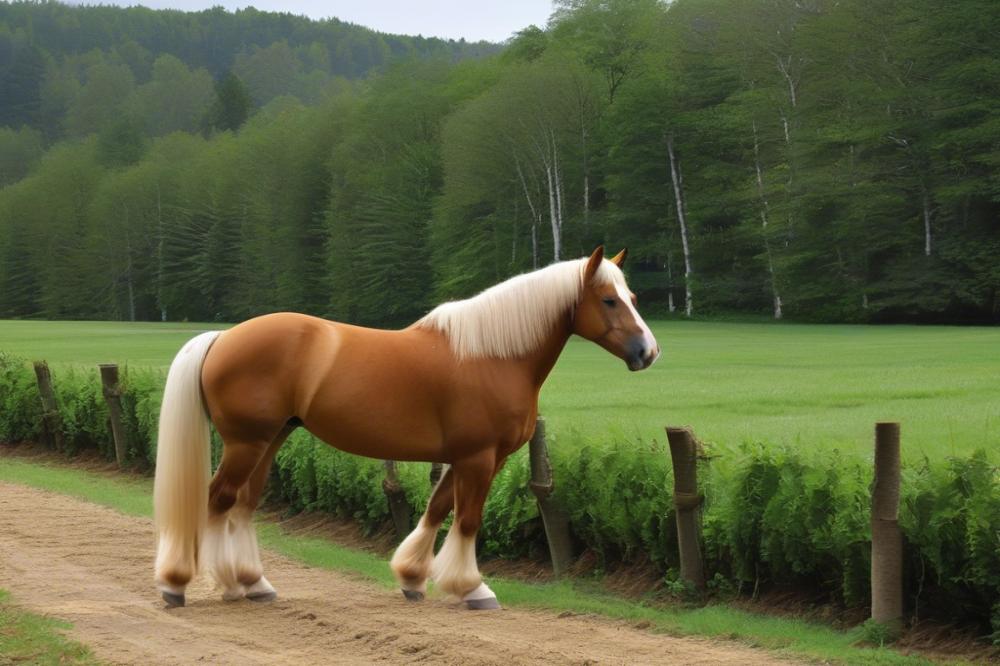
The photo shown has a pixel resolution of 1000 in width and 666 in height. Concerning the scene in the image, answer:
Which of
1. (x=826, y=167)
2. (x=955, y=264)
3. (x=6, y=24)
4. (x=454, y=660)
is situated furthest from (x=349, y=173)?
(x=6, y=24)

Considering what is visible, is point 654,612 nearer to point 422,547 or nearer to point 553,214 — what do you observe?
point 422,547

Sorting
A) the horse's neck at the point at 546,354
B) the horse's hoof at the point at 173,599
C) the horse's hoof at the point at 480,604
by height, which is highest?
the horse's neck at the point at 546,354

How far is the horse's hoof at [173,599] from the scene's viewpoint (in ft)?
24.3

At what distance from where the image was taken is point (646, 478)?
8.32 metres

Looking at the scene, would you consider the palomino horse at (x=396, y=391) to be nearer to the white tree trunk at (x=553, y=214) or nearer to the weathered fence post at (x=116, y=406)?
the weathered fence post at (x=116, y=406)

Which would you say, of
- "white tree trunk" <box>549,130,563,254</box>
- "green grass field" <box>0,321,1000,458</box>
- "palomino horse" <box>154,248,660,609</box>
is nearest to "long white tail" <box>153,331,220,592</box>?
"palomino horse" <box>154,248,660,609</box>

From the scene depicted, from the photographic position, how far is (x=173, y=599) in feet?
24.3

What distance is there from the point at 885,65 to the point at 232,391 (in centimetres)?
4621

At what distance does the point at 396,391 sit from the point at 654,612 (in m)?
2.19

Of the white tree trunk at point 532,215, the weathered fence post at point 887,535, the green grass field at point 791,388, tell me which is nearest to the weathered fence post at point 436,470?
the green grass field at point 791,388

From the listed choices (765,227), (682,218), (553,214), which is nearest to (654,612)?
(765,227)

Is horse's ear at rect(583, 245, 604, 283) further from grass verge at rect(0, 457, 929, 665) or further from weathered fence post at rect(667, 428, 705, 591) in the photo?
grass verge at rect(0, 457, 929, 665)

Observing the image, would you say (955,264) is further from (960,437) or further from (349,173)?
(349,173)

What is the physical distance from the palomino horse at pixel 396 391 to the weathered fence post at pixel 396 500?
265cm
